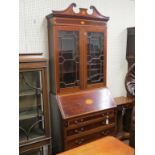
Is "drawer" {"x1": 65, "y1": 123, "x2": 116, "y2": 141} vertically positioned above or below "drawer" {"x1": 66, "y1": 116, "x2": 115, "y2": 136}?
below

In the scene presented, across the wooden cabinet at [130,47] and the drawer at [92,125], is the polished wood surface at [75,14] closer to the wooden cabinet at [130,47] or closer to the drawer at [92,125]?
the wooden cabinet at [130,47]

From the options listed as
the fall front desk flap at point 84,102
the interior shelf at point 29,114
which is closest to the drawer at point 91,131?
the fall front desk flap at point 84,102

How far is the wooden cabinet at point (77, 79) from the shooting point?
268 centimetres

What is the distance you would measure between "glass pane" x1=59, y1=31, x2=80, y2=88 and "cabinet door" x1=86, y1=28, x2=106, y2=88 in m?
0.19

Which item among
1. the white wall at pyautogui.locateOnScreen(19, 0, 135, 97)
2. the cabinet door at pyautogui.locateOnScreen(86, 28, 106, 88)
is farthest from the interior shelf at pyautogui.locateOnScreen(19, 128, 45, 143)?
the white wall at pyautogui.locateOnScreen(19, 0, 135, 97)

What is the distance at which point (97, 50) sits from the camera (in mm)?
3123

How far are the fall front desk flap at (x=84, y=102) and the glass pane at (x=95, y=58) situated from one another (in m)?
0.20

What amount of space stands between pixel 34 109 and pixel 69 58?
84 centimetres

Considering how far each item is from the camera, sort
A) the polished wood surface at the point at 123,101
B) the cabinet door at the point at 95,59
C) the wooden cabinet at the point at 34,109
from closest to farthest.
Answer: the wooden cabinet at the point at 34,109, the cabinet door at the point at 95,59, the polished wood surface at the point at 123,101

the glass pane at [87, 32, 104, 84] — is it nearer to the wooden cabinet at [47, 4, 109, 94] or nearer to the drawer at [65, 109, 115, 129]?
the wooden cabinet at [47, 4, 109, 94]

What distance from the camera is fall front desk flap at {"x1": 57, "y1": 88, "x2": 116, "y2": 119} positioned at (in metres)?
2.69

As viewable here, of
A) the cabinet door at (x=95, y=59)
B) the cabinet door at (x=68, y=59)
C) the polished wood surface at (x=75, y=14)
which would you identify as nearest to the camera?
the polished wood surface at (x=75, y=14)

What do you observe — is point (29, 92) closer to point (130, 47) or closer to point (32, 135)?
point (32, 135)
